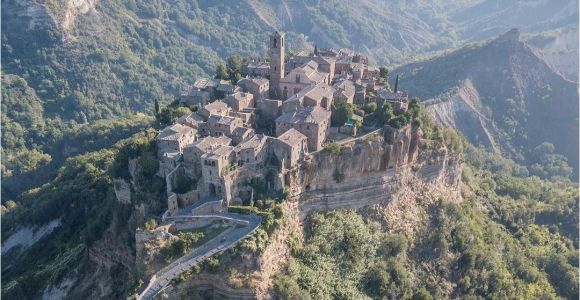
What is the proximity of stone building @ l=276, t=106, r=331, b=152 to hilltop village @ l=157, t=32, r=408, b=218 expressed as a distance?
0.11 m

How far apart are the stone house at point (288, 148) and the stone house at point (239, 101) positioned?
10877 millimetres

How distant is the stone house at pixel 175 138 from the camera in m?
55.8

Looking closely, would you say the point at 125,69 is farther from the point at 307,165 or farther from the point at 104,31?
the point at 307,165

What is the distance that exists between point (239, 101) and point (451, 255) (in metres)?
34.3

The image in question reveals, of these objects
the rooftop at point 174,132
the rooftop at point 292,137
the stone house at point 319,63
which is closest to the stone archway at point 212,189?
the rooftop at point 174,132

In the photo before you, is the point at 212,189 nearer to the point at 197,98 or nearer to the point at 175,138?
the point at 175,138

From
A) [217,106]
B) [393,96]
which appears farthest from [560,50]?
[217,106]

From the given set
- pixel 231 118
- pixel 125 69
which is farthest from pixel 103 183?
pixel 125 69

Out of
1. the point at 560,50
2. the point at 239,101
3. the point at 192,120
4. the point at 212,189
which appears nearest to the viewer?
the point at 212,189

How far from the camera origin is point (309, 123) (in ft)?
188

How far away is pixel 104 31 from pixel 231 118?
12835cm

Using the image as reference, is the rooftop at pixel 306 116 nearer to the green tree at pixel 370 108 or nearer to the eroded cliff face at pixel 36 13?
the green tree at pixel 370 108

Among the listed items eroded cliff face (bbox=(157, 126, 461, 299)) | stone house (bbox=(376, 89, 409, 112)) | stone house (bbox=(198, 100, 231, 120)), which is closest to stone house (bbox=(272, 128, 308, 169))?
eroded cliff face (bbox=(157, 126, 461, 299))

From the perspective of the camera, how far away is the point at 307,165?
56.9 meters
